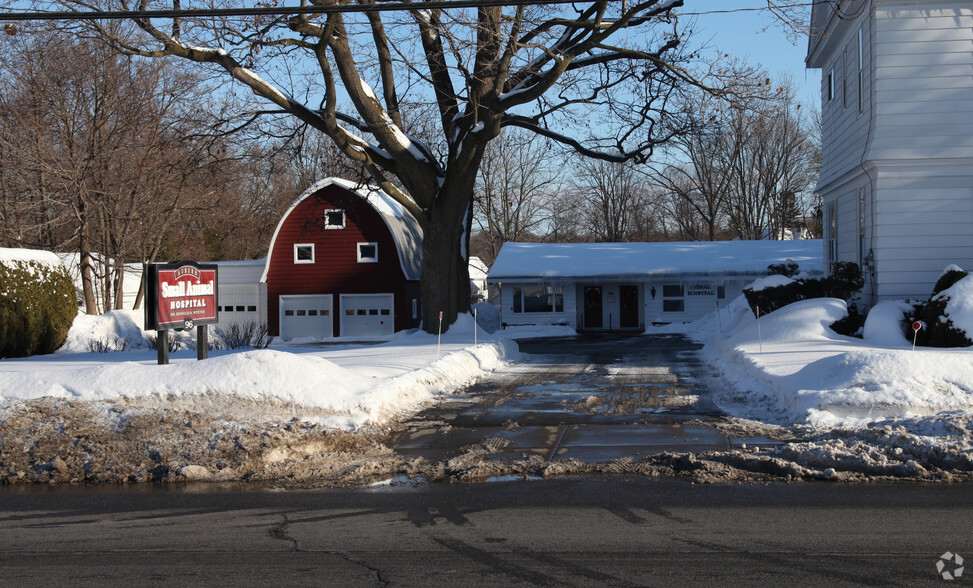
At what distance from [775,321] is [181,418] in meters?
13.3

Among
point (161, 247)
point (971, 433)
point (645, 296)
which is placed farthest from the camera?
point (161, 247)

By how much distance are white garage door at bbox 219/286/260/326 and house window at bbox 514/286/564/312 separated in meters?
11.9

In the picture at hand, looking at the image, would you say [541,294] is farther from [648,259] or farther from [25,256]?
[25,256]

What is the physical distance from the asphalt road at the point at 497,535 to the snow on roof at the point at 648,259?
88.4 ft

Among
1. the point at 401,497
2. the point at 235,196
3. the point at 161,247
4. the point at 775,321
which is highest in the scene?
the point at 235,196

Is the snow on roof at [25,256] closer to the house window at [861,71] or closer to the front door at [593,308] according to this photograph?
the house window at [861,71]

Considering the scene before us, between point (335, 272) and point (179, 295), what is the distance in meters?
23.7

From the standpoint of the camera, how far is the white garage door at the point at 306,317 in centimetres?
3588

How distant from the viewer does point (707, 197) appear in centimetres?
5666

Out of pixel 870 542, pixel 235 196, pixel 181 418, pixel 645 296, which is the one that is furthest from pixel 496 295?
pixel 870 542

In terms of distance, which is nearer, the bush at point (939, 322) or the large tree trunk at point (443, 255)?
the bush at point (939, 322)

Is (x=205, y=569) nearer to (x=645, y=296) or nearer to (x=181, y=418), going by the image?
(x=181, y=418)

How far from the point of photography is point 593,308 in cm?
3625

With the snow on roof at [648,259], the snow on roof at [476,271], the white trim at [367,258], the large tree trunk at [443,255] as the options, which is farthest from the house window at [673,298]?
the snow on roof at [476,271]
